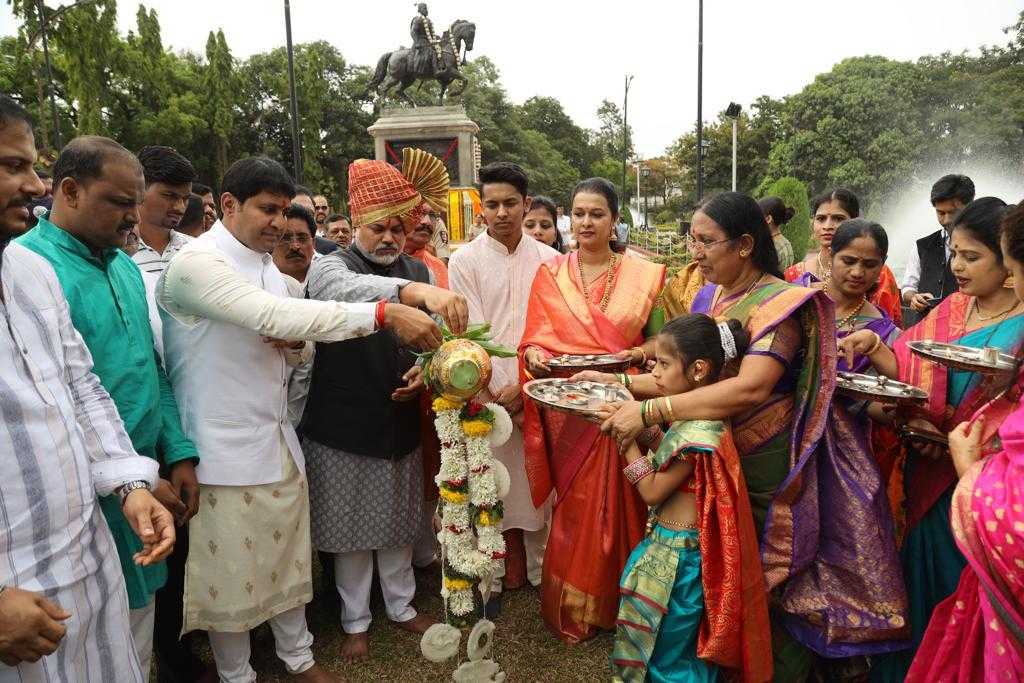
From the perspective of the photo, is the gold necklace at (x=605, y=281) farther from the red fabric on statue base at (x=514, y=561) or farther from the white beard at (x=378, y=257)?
the red fabric on statue base at (x=514, y=561)

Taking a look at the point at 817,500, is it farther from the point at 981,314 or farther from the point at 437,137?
the point at 437,137

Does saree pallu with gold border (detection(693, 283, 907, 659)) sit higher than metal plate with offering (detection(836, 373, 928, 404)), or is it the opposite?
metal plate with offering (detection(836, 373, 928, 404))

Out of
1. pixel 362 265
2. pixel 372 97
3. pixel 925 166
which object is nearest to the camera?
pixel 362 265

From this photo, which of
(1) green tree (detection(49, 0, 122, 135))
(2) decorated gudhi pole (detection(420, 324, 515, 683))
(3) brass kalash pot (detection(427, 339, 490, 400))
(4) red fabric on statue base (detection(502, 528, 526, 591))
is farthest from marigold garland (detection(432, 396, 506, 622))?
(1) green tree (detection(49, 0, 122, 135))

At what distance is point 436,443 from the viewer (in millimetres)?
3877

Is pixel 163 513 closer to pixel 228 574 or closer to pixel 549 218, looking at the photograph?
pixel 228 574

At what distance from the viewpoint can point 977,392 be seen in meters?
2.71

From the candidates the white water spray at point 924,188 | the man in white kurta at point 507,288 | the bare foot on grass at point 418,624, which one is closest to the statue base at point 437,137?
the man in white kurta at point 507,288

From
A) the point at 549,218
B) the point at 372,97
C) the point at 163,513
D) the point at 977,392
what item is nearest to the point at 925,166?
the point at 372,97

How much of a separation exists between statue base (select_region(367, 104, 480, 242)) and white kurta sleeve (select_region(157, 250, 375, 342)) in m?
15.6

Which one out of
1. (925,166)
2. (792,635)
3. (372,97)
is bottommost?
(792,635)

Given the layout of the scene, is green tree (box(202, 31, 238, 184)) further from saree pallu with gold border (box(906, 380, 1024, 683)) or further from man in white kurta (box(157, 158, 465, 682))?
saree pallu with gold border (box(906, 380, 1024, 683))

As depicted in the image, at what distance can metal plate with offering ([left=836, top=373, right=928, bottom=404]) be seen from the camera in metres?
2.54

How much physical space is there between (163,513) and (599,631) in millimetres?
2484
